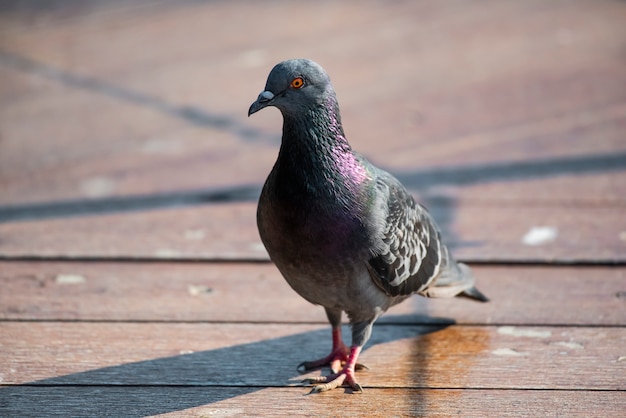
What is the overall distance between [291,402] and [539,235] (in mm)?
1599

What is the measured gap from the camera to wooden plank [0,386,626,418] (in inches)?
103

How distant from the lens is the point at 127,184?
4461 millimetres

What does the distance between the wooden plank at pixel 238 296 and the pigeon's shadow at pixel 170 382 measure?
227mm

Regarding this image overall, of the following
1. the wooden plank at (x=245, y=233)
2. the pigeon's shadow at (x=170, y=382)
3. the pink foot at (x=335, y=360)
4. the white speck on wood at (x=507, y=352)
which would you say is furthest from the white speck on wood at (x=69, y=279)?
the white speck on wood at (x=507, y=352)

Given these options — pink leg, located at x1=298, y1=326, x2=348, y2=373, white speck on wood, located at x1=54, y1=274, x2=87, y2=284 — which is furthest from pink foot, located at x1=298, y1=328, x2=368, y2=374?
white speck on wood, located at x1=54, y1=274, x2=87, y2=284

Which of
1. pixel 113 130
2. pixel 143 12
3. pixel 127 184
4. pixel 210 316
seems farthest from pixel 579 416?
pixel 143 12

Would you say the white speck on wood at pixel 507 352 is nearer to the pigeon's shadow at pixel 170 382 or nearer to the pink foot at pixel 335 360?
the pigeon's shadow at pixel 170 382

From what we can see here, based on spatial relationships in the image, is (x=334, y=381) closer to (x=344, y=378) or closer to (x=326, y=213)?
(x=344, y=378)

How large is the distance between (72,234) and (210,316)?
1.00m

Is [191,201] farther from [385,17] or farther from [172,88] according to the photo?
[385,17]

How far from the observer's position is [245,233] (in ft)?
12.8

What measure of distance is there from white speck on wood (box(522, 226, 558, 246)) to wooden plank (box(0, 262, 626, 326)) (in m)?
0.22

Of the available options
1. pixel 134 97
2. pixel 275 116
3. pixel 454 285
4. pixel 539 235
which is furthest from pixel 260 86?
pixel 454 285

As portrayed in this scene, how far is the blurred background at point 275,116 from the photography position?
13.1ft
